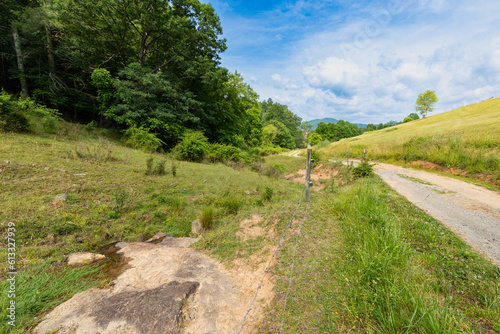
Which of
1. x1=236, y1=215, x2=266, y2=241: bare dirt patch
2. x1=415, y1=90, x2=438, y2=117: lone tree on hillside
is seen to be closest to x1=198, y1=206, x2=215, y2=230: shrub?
x1=236, y1=215, x2=266, y2=241: bare dirt patch

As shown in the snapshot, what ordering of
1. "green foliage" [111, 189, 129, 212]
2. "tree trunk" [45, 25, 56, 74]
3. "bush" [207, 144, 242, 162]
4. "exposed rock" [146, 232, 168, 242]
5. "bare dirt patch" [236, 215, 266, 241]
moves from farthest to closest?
"bush" [207, 144, 242, 162] < "tree trunk" [45, 25, 56, 74] < "green foliage" [111, 189, 129, 212] < "exposed rock" [146, 232, 168, 242] < "bare dirt patch" [236, 215, 266, 241]

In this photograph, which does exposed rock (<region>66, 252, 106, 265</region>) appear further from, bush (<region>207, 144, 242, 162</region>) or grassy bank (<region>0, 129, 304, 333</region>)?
bush (<region>207, 144, 242, 162</region>)

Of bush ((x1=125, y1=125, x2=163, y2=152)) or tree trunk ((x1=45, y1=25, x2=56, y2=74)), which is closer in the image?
bush ((x1=125, y1=125, x2=163, y2=152))

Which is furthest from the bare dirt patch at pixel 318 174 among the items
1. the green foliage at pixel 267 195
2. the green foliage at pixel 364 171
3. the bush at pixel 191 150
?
the bush at pixel 191 150

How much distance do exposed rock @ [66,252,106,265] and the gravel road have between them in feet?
23.8

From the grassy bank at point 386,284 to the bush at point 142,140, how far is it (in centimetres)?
1259

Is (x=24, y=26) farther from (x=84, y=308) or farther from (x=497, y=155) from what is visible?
(x=497, y=155)

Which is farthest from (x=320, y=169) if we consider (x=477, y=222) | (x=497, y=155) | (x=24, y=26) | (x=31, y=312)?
(x=24, y=26)

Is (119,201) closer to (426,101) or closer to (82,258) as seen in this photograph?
(82,258)

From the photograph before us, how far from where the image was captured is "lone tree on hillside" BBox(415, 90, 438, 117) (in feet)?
171

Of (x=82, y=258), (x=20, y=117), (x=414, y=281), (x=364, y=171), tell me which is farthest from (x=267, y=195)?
(x=20, y=117)

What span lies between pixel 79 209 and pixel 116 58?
1845 cm

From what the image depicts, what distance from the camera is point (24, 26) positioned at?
12.3 m

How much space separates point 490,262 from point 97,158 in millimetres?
12210
